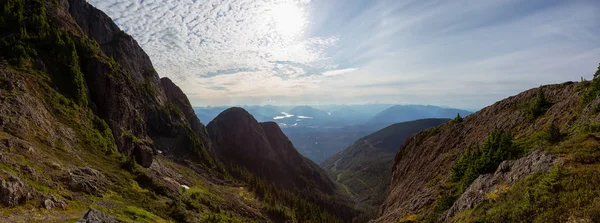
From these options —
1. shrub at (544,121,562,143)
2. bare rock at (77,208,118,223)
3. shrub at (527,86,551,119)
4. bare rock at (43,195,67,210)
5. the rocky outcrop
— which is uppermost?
the rocky outcrop

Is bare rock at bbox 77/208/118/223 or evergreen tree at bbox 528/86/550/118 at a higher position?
evergreen tree at bbox 528/86/550/118

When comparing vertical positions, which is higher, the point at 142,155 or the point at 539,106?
the point at 539,106

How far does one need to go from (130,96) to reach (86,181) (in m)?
62.6

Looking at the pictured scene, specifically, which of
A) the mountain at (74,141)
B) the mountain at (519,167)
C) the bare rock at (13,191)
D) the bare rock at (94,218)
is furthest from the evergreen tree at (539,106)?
the bare rock at (13,191)

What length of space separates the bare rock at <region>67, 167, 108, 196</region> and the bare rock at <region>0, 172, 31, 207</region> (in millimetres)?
9963

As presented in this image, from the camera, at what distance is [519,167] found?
24062 millimetres

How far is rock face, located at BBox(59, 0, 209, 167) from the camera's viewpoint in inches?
2852

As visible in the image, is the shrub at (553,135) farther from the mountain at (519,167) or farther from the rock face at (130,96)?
the rock face at (130,96)

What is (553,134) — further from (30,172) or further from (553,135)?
(30,172)

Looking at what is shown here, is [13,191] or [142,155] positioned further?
[142,155]

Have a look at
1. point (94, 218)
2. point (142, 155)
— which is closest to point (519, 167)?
point (94, 218)

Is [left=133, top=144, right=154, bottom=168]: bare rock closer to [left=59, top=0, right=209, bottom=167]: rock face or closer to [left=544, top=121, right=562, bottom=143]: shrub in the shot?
[left=59, top=0, right=209, bottom=167]: rock face

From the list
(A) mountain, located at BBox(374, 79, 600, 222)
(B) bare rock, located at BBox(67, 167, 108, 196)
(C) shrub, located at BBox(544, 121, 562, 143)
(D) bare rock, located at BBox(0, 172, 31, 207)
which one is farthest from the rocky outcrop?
(C) shrub, located at BBox(544, 121, 562, 143)

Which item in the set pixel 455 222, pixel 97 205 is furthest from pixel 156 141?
pixel 455 222
